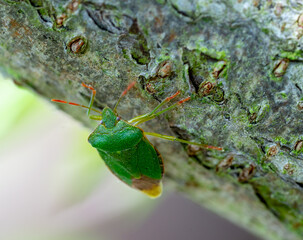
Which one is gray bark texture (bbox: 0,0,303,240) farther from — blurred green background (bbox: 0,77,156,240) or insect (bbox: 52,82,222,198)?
blurred green background (bbox: 0,77,156,240)

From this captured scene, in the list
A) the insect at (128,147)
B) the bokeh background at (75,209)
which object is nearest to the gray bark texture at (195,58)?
the insect at (128,147)

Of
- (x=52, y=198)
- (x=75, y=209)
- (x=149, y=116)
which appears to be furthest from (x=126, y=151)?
(x=75, y=209)

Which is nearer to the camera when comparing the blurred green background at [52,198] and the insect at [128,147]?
the insect at [128,147]

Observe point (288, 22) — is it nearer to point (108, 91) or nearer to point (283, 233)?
point (108, 91)

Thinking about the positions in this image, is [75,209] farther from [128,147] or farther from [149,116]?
[149,116]

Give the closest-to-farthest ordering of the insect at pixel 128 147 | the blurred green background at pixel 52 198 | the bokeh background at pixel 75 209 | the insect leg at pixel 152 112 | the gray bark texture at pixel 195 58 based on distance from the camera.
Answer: the gray bark texture at pixel 195 58 → the insect leg at pixel 152 112 → the insect at pixel 128 147 → the blurred green background at pixel 52 198 → the bokeh background at pixel 75 209

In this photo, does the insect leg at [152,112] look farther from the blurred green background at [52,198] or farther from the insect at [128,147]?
the blurred green background at [52,198]

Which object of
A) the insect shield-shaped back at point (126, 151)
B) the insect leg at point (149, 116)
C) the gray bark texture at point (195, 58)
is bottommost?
the insect shield-shaped back at point (126, 151)
